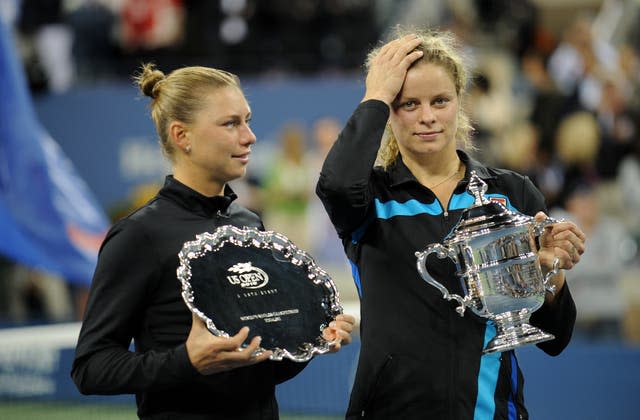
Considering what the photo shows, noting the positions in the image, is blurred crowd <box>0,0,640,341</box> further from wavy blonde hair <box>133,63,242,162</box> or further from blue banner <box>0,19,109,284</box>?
wavy blonde hair <box>133,63,242,162</box>

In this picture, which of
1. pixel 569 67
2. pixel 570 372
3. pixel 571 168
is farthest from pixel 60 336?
pixel 569 67

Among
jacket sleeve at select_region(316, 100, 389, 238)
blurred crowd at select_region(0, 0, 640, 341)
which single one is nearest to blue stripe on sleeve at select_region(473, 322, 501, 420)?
jacket sleeve at select_region(316, 100, 389, 238)

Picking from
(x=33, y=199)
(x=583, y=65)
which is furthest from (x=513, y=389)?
(x=583, y=65)

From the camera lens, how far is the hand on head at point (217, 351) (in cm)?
280

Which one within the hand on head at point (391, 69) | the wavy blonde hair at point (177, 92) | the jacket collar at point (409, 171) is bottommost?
the jacket collar at point (409, 171)

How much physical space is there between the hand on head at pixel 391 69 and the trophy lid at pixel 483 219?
0.37m

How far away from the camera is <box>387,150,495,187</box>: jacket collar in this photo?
3.18 metres

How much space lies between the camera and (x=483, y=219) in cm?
296

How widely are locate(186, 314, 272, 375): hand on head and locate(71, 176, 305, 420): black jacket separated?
0.09m

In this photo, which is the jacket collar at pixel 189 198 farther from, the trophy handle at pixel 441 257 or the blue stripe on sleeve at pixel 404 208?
the trophy handle at pixel 441 257

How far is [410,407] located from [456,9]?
381 inches

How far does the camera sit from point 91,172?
11.7 m

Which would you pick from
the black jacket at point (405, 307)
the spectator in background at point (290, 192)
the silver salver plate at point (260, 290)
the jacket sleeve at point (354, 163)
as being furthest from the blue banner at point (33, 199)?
the jacket sleeve at point (354, 163)

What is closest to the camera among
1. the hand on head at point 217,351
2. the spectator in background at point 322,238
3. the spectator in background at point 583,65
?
the hand on head at point 217,351
